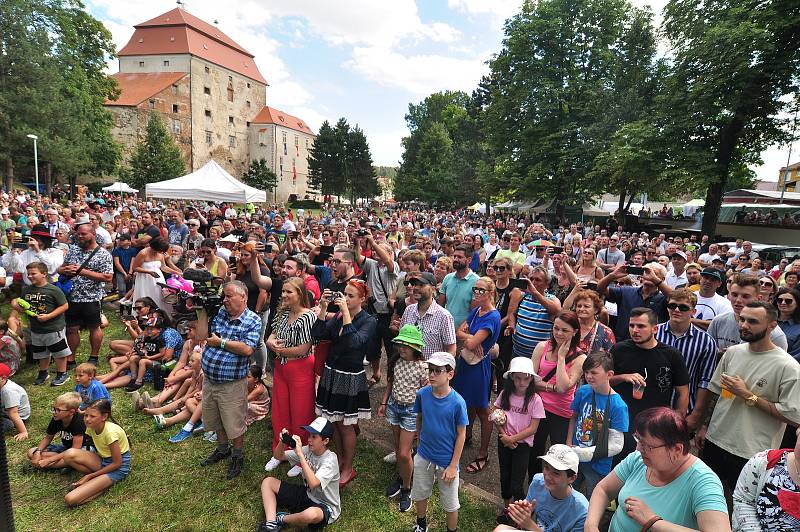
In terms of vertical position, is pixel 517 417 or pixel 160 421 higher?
pixel 517 417

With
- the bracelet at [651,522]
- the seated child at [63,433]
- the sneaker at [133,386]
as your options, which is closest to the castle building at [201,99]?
the sneaker at [133,386]

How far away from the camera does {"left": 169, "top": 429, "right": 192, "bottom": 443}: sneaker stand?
466 centimetres

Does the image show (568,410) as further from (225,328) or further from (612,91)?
(612,91)

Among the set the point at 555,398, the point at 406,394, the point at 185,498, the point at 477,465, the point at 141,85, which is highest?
the point at 141,85

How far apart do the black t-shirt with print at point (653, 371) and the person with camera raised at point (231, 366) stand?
10.8 feet

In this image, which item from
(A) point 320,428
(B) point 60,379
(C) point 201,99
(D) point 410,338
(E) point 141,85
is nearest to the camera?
(A) point 320,428

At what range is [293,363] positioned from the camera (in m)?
3.94

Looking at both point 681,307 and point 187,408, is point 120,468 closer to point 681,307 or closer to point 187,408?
point 187,408

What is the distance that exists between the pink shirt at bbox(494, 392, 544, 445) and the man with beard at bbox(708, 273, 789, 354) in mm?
2170

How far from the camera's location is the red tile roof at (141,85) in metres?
49.0

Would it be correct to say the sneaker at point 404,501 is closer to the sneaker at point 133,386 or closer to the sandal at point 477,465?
the sandal at point 477,465

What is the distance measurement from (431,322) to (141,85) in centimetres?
6279

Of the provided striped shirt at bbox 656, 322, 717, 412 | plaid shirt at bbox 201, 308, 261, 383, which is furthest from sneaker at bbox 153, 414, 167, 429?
striped shirt at bbox 656, 322, 717, 412

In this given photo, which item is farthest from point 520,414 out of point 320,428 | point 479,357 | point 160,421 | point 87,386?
point 87,386
